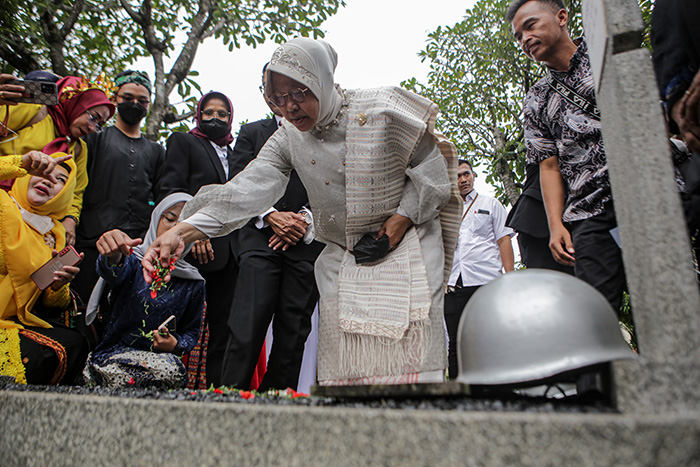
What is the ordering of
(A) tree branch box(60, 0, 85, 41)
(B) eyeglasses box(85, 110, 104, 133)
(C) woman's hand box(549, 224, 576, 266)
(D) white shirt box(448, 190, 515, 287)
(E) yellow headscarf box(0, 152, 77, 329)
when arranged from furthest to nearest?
(A) tree branch box(60, 0, 85, 41)
(D) white shirt box(448, 190, 515, 287)
(B) eyeglasses box(85, 110, 104, 133)
(E) yellow headscarf box(0, 152, 77, 329)
(C) woman's hand box(549, 224, 576, 266)

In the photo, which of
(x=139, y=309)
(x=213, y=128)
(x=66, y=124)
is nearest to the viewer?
(x=139, y=309)

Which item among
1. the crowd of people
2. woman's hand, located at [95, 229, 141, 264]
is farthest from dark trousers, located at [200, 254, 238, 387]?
woman's hand, located at [95, 229, 141, 264]

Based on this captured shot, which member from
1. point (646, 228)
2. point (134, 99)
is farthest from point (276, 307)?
point (646, 228)

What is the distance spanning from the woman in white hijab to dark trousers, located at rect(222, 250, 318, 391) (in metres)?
0.47

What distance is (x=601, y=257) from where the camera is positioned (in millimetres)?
2477

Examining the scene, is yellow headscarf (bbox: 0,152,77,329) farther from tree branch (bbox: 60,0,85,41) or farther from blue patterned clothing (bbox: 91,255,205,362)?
tree branch (bbox: 60,0,85,41)

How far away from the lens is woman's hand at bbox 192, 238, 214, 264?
3.75 meters

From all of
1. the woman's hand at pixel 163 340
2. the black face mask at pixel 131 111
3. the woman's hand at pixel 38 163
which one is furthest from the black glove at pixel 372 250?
the black face mask at pixel 131 111

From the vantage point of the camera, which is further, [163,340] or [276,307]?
[163,340]

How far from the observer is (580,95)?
2.71m

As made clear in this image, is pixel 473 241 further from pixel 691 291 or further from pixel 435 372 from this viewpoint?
pixel 691 291

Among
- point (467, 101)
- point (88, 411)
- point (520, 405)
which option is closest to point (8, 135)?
point (88, 411)

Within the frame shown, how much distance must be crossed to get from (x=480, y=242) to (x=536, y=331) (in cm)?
456

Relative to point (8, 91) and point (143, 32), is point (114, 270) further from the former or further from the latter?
point (143, 32)
